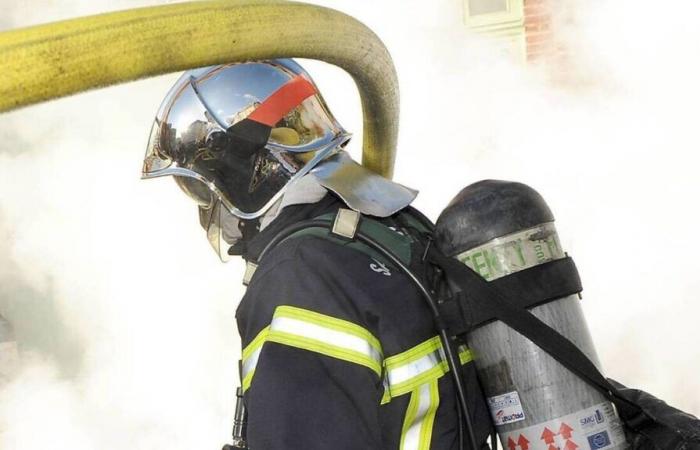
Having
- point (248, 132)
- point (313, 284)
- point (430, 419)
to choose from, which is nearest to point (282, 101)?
point (248, 132)

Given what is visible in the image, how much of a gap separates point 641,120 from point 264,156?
406 centimetres

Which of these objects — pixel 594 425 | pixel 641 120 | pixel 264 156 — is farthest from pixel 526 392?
pixel 641 120

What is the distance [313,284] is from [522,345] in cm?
45

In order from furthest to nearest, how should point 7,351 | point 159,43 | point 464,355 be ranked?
point 7,351, point 464,355, point 159,43

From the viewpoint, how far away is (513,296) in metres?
1.83

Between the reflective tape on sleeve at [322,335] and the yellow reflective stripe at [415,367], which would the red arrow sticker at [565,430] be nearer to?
the yellow reflective stripe at [415,367]

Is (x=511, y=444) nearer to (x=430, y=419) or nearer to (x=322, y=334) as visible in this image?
(x=430, y=419)

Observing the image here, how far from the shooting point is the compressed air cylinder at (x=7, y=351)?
21.7ft

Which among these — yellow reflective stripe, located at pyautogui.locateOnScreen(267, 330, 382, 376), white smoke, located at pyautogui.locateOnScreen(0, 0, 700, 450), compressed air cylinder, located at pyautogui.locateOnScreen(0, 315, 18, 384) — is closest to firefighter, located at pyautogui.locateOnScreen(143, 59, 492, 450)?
yellow reflective stripe, located at pyautogui.locateOnScreen(267, 330, 382, 376)

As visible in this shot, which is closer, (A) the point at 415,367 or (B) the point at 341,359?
(B) the point at 341,359

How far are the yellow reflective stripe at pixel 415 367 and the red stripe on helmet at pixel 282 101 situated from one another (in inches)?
28.1

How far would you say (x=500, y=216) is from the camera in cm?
187

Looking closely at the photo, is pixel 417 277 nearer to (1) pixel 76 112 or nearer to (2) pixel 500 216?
(2) pixel 500 216

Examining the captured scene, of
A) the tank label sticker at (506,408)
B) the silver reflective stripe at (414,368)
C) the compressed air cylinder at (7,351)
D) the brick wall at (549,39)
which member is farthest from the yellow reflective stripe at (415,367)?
the compressed air cylinder at (7,351)
